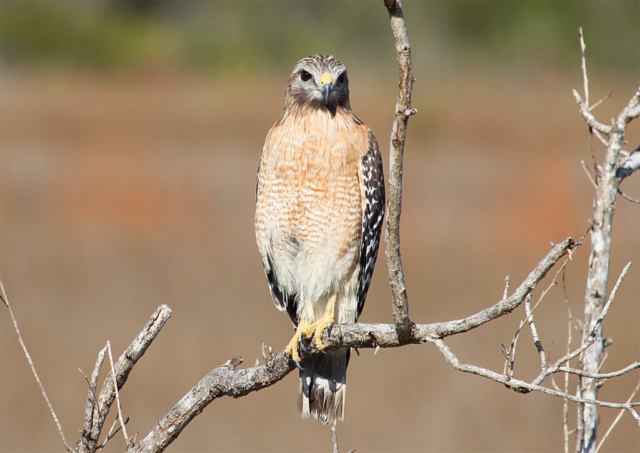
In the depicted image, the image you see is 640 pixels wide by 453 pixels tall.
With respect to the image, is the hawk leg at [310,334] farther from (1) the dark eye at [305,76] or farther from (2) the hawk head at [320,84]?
(1) the dark eye at [305,76]

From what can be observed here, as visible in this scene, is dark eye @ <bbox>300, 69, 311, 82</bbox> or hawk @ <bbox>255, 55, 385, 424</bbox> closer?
hawk @ <bbox>255, 55, 385, 424</bbox>

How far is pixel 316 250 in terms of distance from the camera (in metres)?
4.62

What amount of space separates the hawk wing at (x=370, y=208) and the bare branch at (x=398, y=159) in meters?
1.46

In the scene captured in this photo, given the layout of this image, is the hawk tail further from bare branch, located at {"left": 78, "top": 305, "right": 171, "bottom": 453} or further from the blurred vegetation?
the blurred vegetation

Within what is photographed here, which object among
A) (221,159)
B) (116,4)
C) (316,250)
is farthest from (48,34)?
(316,250)

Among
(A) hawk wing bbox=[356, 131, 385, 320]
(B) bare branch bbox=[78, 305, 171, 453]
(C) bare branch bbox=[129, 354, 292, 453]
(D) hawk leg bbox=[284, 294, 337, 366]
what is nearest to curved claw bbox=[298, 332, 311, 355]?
(D) hawk leg bbox=[284, 294, 337, 366]

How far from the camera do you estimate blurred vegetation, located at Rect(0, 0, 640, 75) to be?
58.9 feet

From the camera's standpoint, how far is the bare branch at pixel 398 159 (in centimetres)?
260

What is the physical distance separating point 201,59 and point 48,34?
3738mm

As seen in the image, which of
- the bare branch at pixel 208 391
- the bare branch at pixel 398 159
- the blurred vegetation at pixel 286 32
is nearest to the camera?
the bare branch at pixel 398 159

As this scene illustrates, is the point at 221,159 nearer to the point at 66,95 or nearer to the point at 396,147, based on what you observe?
the point at 66,95

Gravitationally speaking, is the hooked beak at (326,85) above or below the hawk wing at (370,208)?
above

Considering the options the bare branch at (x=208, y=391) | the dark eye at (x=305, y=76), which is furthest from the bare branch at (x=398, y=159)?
the dark eye at (x=305, y=76)

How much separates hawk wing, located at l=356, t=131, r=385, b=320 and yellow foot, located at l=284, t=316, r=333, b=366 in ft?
1.60
